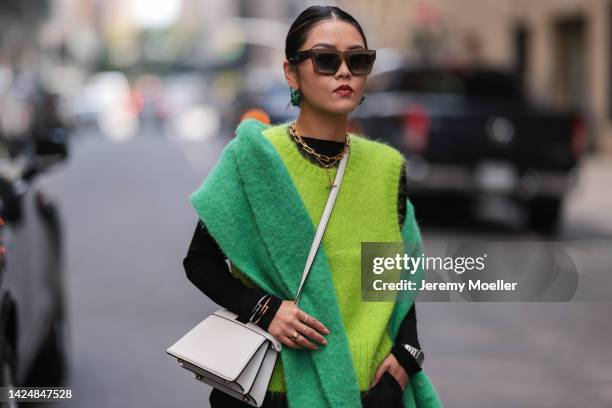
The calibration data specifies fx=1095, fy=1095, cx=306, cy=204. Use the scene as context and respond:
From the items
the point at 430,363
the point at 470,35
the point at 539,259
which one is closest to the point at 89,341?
the point at 430,363

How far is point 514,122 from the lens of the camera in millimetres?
11539

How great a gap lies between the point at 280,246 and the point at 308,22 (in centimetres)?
51

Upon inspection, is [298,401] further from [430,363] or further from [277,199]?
[430,363]

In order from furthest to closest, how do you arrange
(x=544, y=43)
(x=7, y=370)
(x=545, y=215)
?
(x=544, y=43), (x=545, y=215), (x=7, y=370)

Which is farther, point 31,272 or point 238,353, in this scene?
point 31,272

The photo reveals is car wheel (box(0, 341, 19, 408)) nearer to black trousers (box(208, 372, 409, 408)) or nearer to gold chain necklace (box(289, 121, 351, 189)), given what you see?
black trousers (box(208, 372, 409, 408))

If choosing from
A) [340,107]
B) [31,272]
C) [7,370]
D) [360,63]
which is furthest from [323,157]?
[31,272]

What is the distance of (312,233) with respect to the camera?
92.5 inches

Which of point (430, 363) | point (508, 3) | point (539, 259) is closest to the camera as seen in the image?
point (539, 259)

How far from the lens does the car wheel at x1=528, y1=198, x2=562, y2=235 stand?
12.2 meters

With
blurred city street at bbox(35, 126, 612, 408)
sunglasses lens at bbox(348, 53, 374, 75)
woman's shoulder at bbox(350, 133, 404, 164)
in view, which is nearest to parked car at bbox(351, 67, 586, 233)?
blurred city street at bbox(35, 126, 612, 408)

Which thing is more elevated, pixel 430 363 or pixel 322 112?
pixel 322 112

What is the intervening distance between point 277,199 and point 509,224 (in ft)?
36.0

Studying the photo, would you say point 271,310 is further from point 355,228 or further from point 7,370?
point 7,370
